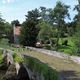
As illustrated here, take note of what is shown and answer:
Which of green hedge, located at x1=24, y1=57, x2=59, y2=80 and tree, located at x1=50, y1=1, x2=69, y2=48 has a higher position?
tree, located at x1=50, y1=1, x2=69, y2=48

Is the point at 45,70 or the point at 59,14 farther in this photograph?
the point at 59,14

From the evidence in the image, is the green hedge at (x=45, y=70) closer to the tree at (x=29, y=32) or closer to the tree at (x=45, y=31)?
the tree at (x=45, y=31)

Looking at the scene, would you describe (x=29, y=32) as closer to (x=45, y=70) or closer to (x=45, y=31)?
(x=45, y=31)

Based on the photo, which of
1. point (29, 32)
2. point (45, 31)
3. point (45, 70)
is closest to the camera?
point (45, 70)

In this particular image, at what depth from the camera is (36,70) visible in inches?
1066

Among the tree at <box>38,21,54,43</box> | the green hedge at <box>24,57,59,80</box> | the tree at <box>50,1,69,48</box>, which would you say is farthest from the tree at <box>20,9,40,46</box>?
the green hedge at <box>24,57,59,80</box>

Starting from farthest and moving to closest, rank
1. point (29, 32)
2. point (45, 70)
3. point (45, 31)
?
point (29, 32), point (45, 31), point (45, 70)

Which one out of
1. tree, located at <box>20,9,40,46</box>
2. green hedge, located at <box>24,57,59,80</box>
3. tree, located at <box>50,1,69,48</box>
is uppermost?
tree, located at <box>50,1,69,48</box>

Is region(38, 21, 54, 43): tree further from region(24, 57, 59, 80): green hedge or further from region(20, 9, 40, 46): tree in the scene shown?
region(24, 57, 59, 80): green hedge

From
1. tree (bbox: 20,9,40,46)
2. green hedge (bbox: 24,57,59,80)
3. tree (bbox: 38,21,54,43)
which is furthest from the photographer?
tree (bbox: 20,9,40,46)

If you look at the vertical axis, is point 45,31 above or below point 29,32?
above

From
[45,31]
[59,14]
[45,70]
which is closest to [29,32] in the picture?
[45,31]

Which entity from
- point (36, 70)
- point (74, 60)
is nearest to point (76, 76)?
point (36, 70)

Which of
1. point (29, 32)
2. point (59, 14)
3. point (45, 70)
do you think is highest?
point (59, 14)
